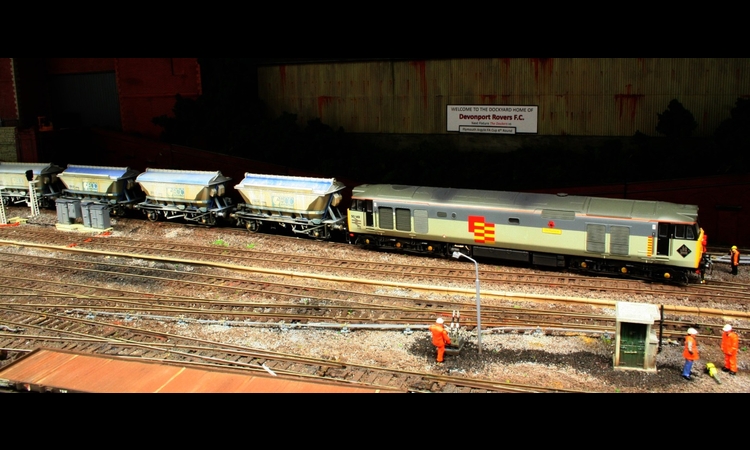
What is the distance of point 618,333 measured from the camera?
17.6 m

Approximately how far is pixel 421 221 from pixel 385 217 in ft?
5.52

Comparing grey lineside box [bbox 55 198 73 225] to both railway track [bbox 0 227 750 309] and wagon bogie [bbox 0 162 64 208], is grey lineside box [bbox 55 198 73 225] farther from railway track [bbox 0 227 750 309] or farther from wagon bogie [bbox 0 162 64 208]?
wagon bogie [bbox 0 162 64 208]

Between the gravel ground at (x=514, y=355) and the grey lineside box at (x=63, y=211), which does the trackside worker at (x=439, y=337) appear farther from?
the grey lineside box at (x=63, y=211)

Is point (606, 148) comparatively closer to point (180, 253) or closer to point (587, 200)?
point (587, 200)

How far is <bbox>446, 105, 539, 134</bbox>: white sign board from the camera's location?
114 feet

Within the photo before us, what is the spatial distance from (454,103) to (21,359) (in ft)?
85.3

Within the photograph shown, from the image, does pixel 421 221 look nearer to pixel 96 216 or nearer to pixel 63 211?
pixel 96 216

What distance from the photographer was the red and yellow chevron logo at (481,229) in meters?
25.8

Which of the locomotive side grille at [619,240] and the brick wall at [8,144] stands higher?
the brick wall at [8,144]

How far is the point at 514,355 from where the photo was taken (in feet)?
61.6

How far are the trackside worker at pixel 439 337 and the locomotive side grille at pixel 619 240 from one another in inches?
352

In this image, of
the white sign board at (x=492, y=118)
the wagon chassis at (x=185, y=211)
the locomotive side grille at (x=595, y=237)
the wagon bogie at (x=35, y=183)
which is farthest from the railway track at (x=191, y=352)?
the white sign board at (x=492, y=118)

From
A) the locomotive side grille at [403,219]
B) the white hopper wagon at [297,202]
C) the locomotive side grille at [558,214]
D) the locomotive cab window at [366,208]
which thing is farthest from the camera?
the white hopper wagon at [297,202]

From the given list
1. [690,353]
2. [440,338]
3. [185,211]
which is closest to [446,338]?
[440,338]
